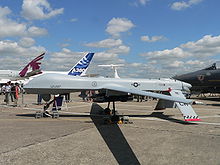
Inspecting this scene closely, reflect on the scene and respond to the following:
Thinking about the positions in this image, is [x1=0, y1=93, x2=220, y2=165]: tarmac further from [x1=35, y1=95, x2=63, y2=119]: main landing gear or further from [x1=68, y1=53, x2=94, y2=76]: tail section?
[x1=68, y1=53, x2=94, y2=76]: tail section

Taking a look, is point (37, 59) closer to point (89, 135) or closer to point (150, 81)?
point (150, 81)

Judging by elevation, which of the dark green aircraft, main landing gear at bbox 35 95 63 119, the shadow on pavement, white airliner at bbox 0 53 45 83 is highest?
white airliner at bbox 0 53 45 83

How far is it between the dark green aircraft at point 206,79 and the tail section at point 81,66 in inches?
708

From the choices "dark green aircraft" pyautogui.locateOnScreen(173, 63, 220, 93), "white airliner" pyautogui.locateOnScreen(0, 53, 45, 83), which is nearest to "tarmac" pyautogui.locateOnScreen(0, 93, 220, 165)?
"dark green aircraft" pyautogui.locateOnScreen(173, 63, 220, 93)

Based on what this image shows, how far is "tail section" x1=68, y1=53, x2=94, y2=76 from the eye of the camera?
3281 centimetres

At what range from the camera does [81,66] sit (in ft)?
110

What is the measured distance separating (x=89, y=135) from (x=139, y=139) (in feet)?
5.35

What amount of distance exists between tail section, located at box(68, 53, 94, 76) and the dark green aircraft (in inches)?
708

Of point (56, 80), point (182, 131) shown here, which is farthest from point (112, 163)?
point (56, 80)

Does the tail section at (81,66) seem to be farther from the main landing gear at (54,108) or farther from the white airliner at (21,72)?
the main landing gear at (54,108)

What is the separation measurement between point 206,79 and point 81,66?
2016 centimetres

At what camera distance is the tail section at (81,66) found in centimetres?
3281

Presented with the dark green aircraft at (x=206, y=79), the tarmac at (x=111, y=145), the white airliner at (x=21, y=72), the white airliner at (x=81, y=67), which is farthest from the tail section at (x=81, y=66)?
the tarmac at (x=111, y=145)

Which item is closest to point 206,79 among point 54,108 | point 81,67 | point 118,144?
point 54,108
